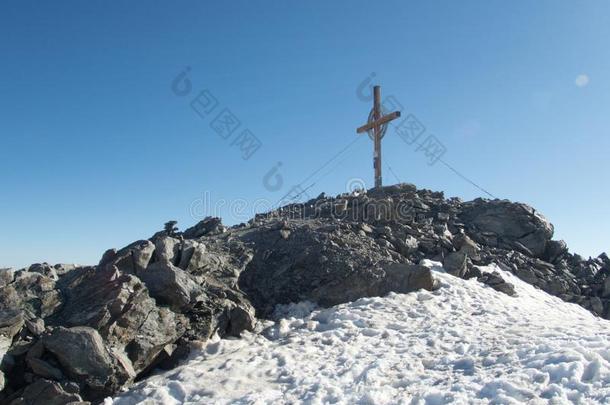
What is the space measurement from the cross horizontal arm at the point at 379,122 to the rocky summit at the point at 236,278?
3434 millimetres

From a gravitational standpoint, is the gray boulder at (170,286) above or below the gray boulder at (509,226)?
below

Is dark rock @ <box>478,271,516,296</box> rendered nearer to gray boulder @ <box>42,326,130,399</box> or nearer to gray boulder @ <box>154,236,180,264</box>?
gray boulder @ <box>154,236,180,264</box>

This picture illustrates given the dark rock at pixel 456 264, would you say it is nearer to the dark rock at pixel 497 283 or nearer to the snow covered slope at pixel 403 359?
the dark rock at pixel 497 283

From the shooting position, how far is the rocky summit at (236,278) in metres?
8.33

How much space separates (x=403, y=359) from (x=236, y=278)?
5394 millimetres

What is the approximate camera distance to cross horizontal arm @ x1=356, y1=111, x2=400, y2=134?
70.0ft

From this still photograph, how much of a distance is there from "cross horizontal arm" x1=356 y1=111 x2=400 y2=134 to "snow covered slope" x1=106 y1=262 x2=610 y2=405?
11.3m

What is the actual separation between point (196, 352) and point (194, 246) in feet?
11.9

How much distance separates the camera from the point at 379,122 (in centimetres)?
2189

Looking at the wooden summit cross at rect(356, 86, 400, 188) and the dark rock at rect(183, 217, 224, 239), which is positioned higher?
the wooden summit cross at rect(356, 86, 400, 188)

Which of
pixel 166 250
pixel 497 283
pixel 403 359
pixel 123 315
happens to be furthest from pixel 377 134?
pixel 123 315

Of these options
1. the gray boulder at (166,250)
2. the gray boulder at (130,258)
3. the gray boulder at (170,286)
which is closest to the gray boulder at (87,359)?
the gray boulder at (170,286)

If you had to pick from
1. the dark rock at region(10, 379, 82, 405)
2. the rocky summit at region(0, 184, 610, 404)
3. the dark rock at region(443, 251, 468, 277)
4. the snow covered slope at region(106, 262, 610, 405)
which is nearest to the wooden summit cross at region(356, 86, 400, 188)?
the rocky summit at region(0, 184, 610, 404)

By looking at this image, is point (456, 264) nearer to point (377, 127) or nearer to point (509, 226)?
point (509, 226)
